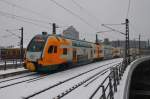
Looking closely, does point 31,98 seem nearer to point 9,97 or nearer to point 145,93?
point 9,97

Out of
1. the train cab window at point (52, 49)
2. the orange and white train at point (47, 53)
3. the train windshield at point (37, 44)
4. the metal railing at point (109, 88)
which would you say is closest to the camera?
the metal railing at point (109, 88)

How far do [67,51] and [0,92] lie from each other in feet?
36.7

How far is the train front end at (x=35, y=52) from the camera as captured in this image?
1816 centimetres

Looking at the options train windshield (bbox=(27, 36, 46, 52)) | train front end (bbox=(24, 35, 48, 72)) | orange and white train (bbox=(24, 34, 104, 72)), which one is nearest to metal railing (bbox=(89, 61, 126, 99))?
orange and white train (bbox=(24, 34, 104, 72))

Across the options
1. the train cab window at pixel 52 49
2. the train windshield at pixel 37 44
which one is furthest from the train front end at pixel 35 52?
the train cab window at pixel 52 49

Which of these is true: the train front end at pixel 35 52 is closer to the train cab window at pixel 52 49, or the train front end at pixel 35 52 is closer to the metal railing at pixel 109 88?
the train cab window at pixel 52 49

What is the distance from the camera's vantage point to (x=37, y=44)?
18844 millimetres

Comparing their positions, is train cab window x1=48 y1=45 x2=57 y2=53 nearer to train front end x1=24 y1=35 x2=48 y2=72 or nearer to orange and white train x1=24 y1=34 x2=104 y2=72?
orange and white train x1=24 y1=34 x2=104 y2=72

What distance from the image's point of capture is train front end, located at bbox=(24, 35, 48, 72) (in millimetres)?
18156

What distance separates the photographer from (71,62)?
23.5 metres

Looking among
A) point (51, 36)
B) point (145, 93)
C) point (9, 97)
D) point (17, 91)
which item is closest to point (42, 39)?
point (51, 36)

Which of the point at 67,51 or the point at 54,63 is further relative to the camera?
the point at 67,51

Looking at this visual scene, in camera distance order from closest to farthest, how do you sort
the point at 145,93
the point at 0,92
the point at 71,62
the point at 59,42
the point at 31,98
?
the point at 31,98, the point at 0,92, the point at 59,42, the point at 145,93, the point at 71,62

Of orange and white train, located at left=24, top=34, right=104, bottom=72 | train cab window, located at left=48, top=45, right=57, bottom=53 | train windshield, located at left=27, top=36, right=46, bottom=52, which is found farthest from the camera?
train cab window, located at left=48, top=45, right=57, bottom=53
